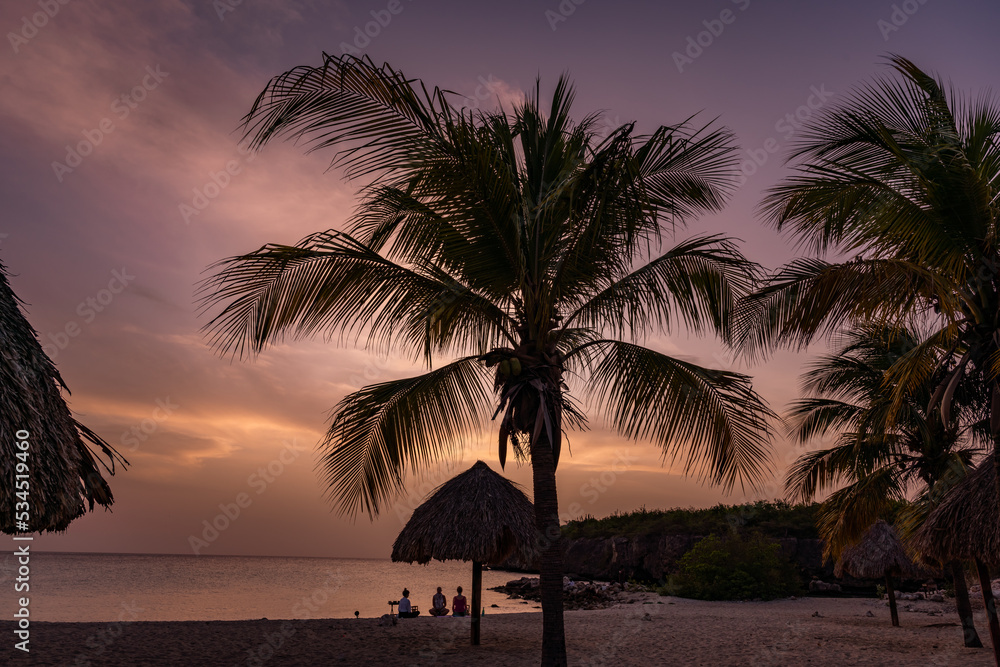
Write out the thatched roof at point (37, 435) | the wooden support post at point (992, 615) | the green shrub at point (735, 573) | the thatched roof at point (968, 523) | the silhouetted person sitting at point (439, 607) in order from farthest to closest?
the green shrub at point (735, 573) < the silhouetted person sitting at point (439, 607) < the wooden support post at point (992, 615) < the thatched roof at point (968, 523) < the thatched roof at point (37, 435)

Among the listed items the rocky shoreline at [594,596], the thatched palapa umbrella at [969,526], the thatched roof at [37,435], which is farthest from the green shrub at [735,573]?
the thatched roof at [37,435]

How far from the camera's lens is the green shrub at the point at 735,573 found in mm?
25172

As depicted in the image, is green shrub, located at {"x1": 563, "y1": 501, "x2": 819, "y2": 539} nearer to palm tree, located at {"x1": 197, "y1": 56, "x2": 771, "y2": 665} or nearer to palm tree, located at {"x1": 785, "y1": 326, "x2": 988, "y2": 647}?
palm tree, located at {"x1": 785, "y1": 326, "x2": 988, "y2": 647}

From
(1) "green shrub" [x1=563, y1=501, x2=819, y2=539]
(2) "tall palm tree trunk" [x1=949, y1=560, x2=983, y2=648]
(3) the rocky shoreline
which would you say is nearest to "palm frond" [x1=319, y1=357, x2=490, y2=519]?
(2) "tall palm tree trunk" [x1=949, y1=560, x2=983, y2=648]

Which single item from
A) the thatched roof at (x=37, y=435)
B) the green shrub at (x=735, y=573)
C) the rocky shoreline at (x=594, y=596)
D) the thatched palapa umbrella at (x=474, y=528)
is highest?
the thatched roof at (x=37, y=435)

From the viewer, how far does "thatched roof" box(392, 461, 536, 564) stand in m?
11.6

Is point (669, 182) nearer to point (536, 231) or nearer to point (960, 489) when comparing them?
point (536, 231)

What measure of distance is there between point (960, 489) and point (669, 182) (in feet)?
19.0

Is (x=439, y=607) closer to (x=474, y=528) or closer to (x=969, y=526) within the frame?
(x=474, y=528)

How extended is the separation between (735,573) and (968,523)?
19041mm

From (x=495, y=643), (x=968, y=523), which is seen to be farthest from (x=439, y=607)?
(x=968, y=523)

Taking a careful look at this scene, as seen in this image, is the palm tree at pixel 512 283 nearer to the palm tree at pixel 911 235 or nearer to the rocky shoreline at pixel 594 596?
the palm tree at pixel 911 235

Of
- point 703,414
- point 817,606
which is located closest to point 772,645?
point 703,414

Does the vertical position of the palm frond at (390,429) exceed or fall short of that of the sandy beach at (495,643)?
it exceeds it
